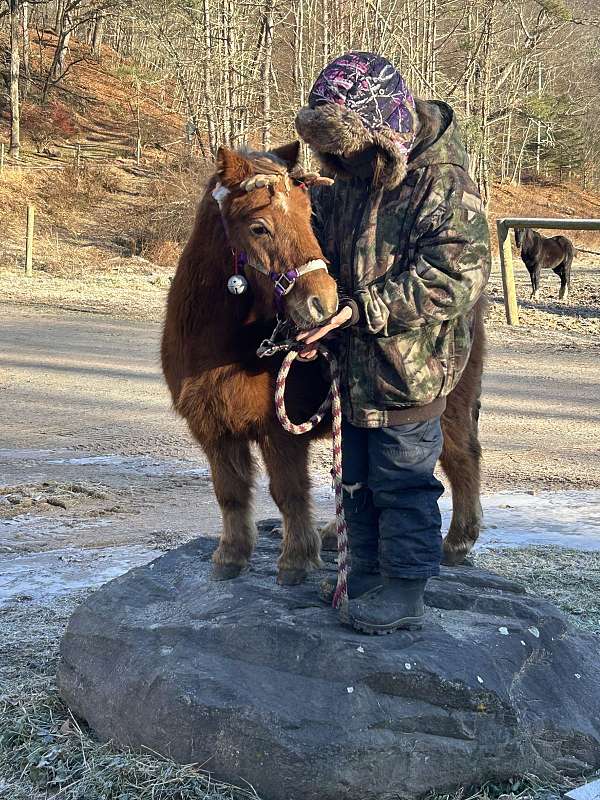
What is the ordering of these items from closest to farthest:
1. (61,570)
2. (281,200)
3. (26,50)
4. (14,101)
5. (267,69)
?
(281,200)
(61,570)
(267,69)
(14,101)
(26,50)

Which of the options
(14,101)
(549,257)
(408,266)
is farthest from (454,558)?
(14,101)

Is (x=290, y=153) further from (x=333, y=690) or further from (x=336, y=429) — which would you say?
(x=333, y=690)

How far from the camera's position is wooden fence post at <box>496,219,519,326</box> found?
47.7 ft

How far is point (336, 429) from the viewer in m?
3.30

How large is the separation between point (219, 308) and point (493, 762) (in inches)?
73.7

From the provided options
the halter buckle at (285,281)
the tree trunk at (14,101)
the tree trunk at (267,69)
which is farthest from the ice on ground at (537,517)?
the tree trunk at (14,101)

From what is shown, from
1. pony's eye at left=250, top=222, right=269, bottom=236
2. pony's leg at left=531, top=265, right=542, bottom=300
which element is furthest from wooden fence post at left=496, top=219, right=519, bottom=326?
pony's eye at left=250, top=222, right=269, bottom=236

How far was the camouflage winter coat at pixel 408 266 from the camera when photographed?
307 cm

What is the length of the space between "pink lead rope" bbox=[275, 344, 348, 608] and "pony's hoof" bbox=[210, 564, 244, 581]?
0.57 m

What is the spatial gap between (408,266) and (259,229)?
1.74 ft

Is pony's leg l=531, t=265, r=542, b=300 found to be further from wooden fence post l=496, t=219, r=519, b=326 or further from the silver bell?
the silver bell

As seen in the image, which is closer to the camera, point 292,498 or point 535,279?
point 292,498

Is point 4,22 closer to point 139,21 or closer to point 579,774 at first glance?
point 139,21

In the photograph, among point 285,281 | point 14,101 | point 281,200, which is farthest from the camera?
point 14,101
